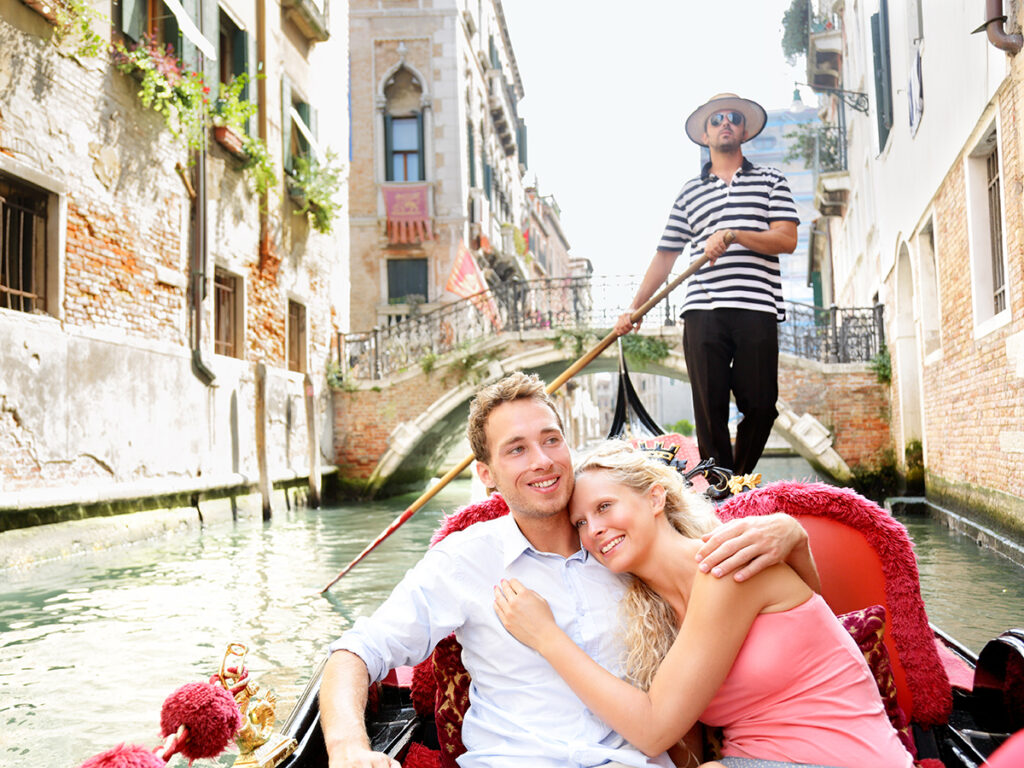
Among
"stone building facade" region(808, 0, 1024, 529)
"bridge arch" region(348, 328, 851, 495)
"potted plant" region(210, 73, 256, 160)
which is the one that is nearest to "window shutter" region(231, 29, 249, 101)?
"potted plant" region(210, 73, 256, 160)

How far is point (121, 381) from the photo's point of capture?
6211 mm

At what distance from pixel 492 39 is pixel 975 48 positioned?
1535 centimetres

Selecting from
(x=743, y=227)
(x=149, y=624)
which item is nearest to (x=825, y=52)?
(x=743, y=227)

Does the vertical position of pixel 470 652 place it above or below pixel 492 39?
below

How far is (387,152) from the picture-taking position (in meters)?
14.6

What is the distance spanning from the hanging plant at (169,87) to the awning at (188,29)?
0.20m

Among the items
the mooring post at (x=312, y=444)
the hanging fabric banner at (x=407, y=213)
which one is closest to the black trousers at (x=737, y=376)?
the mooring post at (x=312, y=444)

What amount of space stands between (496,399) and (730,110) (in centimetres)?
147

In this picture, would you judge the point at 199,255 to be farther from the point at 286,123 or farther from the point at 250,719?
the point at 250,719

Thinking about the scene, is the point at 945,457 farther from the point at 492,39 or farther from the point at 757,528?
the point at 492,39

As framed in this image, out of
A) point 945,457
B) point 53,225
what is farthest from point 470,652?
point 945,457

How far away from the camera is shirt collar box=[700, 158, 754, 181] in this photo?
2631mm

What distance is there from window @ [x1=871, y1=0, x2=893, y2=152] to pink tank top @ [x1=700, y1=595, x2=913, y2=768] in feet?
25.5

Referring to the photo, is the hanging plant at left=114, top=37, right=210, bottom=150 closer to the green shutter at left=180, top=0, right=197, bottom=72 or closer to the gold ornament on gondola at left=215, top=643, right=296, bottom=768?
the green shutter at left=180, top=0, right=197, bottom=72
